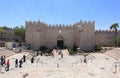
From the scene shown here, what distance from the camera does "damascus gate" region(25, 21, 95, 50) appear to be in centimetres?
3803

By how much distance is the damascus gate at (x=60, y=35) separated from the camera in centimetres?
3803

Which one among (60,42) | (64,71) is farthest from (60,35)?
(64,71)

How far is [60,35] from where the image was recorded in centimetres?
4184

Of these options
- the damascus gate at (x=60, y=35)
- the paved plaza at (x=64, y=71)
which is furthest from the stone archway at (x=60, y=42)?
the paved plaza at (x=64, y=71)

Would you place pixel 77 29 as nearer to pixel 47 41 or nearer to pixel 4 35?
pixel 47 41

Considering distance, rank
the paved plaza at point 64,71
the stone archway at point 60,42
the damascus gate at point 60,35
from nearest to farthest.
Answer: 1. the paved plaza at point 64,71
2. the damascus gate at point 60,35
3. the stone archway at point 60,42

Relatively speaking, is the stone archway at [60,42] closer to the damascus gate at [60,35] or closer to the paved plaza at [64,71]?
the damascus gate at [60,35]

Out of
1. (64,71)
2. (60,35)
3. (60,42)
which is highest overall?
(60,35)

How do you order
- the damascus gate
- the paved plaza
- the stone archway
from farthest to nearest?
the stone archway
the damascus gate
the paved plaza

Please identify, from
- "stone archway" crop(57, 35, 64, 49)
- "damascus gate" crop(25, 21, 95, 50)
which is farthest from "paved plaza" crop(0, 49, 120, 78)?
"stone archway" crop(57, 35, 64, 49)

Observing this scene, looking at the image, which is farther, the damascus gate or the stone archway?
the stone archway

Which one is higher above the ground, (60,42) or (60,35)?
(60,35)

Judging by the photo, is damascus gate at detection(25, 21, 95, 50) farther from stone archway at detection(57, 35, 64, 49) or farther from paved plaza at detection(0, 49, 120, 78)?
paved plaza at detection(0, 49, 120, 78)

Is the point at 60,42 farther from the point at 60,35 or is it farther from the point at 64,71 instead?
the point at 64,71
